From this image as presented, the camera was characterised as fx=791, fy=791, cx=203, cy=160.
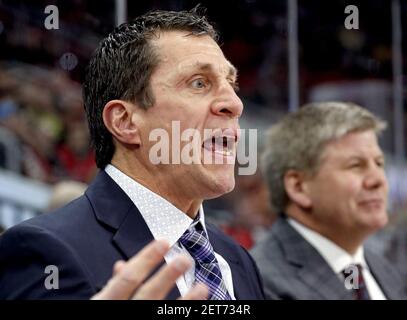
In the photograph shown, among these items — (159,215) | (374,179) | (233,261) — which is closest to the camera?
(159,215)

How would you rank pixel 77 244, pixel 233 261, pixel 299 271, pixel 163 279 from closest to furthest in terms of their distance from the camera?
pixel 163 279 < pixel 77 244 < pixel 233 261 < pixel 299 271

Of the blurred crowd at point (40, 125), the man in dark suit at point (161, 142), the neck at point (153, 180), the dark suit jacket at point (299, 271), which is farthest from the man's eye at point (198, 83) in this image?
the blurred crowd at point (40, 125)

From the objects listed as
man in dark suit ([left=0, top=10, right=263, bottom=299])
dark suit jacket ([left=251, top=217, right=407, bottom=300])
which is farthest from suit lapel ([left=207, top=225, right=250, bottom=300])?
dark suit jacket ([left=251, top=217, right=407, bottom=300])

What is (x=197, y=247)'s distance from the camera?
1.09 metres

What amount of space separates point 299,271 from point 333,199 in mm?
198

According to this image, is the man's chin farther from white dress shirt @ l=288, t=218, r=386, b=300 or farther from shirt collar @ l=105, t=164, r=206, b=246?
white dress shirt @ l=288, t=218, r=386, b=300

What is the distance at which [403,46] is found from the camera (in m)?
3.40

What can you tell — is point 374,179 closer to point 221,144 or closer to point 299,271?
point 299,271

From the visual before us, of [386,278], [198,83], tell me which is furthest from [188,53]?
[386,278]

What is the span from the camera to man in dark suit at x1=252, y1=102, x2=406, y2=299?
173cm

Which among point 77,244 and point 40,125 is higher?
point 40,125
